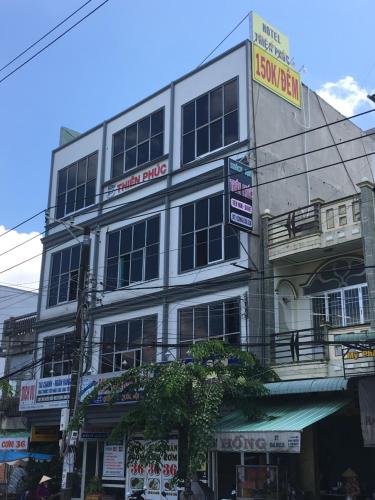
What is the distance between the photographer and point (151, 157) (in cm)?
2573

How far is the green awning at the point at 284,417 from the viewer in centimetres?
1524

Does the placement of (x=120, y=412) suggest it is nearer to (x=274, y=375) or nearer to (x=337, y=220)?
(x=274, y=375)

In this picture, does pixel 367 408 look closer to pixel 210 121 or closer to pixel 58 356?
pixel 210 121

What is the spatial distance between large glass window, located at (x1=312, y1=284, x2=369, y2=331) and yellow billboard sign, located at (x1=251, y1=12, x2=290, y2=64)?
10.2 m

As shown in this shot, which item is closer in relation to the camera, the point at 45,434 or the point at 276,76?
the point at 276,76

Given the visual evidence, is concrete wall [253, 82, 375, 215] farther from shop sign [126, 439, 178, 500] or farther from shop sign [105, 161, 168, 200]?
shop sign [126, 439, 178, 500]

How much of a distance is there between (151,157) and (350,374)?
44.5 ft

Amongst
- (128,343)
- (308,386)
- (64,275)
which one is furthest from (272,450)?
(64,275)

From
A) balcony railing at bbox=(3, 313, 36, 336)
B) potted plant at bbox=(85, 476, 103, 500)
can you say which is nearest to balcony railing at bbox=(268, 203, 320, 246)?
potted plant at bbox=(85, 476, 103, 500)

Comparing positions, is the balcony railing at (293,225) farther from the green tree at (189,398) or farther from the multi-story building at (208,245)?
the green tree at (189,398)

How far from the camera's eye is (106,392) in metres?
20.7

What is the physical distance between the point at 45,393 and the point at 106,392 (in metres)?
4.79

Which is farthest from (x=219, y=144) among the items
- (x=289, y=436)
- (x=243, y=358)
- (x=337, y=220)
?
(x=289, y=436)

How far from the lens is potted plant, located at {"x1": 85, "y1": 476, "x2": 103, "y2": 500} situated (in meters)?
20.4
